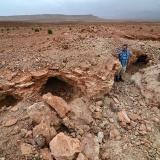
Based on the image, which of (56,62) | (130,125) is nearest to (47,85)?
(56,62)

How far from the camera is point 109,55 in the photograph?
11.9 m

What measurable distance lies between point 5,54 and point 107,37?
4.83 metres

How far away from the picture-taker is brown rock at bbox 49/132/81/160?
27.9 feet

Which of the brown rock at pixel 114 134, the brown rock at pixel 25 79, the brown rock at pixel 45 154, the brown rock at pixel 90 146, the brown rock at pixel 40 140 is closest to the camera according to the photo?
the brown rock at pixel 45 154

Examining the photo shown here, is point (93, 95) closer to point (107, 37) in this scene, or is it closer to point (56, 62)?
point (56, 62)

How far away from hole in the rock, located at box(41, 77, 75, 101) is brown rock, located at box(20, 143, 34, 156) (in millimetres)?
2773

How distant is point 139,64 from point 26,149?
7.49 meters

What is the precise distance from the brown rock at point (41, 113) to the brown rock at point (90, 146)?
43.3 inches

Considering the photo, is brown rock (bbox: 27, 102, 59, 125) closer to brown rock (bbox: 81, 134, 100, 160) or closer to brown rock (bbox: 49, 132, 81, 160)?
brown rock (bbox: 49, 132, 81, 160)

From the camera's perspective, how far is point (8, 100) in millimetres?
11094

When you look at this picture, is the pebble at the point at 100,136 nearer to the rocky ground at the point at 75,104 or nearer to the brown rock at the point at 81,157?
the rocky ground at the point at 75,104

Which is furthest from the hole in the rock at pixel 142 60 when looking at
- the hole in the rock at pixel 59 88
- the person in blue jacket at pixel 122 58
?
the hole in the rock at pixel 59 88

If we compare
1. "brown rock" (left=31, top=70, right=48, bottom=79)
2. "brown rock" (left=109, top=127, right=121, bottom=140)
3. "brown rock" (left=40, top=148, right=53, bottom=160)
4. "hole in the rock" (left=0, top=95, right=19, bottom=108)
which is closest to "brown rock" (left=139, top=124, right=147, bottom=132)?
"brown rock" (left=109, top=127, right=121, bottom=140)

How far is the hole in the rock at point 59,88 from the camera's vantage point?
37.3 ft
